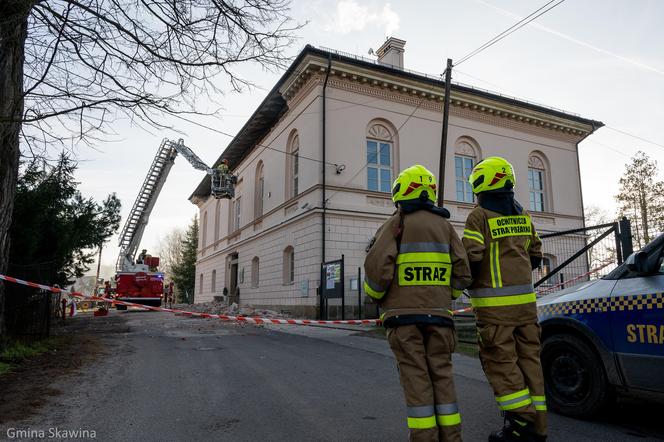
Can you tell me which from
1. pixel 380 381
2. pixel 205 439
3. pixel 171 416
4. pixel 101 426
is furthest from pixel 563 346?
pixel 101 426

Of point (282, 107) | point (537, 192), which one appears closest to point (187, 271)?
point (282, 107)

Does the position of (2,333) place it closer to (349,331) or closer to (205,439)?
(205,439)

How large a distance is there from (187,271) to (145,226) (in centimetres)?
2511

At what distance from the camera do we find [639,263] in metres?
3.60

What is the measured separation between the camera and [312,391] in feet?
17.2

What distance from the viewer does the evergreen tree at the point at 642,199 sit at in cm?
3241

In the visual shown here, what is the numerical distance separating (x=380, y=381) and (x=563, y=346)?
238 cm

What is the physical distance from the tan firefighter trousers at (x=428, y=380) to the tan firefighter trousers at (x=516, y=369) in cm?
46

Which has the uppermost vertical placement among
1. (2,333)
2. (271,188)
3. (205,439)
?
(271,188)

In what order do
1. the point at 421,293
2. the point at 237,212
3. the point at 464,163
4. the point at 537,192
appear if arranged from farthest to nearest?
the point at 237,212
the point at 537,192
the point at 464,163
the point at 421,293

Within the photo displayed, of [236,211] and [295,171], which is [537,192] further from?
[236,211]

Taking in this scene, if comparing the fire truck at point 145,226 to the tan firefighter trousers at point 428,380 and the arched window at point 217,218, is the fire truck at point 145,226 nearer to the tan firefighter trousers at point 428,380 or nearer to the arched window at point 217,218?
the arched window at point 217,218

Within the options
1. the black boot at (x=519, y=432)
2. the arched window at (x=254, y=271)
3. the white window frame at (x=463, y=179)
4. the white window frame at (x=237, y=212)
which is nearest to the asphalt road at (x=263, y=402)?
the black boot at (x=519, y=432)

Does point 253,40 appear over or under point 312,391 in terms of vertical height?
over
